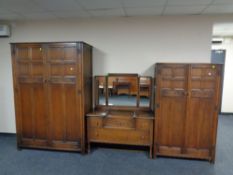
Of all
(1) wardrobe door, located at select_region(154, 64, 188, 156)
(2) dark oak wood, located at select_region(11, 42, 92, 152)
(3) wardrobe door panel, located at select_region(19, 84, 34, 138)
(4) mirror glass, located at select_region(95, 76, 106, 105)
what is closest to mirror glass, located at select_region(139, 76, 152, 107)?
(1) wardrobe door, located at select_region(154, 64, 188, 156)

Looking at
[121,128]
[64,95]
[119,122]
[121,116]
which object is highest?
[64,95]

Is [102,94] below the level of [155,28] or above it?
below

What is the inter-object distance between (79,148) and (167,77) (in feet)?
6.54

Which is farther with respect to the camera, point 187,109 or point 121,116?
point 121,116

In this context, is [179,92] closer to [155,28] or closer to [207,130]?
[207,130]

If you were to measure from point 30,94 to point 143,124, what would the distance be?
2.11 meters

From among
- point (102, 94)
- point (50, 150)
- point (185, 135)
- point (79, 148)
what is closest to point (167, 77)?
point (185, 135)

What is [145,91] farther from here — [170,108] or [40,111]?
[40,111]

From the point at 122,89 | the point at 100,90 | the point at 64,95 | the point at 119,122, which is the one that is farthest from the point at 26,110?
the point at 122,89

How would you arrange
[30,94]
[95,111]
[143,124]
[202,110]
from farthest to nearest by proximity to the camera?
[95,111] < [30,94] < [143,124] < [202,110]

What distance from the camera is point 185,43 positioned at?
10.6 feet

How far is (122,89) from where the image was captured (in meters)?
3.37

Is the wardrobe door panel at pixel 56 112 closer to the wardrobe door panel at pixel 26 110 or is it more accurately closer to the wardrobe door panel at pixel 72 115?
the wardrobe door panel at pixel 72 115

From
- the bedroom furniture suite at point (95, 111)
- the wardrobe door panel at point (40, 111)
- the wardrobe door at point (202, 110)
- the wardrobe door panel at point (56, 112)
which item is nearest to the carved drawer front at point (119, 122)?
the bedroom furniture suite at point (95, 111)
